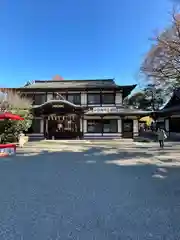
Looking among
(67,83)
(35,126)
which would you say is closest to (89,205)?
(35,126)

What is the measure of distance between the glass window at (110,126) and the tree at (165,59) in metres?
9.00

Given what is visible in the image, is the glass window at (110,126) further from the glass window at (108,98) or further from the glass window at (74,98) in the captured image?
the glass window at (74,98)

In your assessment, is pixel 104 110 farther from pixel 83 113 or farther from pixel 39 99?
pixel 39 99

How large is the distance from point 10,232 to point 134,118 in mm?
23375

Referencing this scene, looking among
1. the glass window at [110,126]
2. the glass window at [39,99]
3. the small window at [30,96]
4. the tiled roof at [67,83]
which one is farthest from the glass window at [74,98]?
the small window at [30,96]

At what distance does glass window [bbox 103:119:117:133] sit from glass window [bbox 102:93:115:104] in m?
2.51

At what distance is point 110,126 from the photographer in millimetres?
26062

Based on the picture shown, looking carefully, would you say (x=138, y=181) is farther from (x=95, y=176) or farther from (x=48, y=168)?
(x=48, y=168)

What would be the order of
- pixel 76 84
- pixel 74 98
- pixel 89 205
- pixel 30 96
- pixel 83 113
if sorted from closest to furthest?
pixel 89 205 → pixel 83 113 → pixel 74 98 → pixel 30 96 → pixel 76 84

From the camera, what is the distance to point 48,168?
8680 millimetres

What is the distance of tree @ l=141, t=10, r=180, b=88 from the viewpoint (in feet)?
48.6

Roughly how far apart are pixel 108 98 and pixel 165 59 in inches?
457

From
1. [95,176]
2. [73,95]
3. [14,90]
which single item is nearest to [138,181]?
[95,176]

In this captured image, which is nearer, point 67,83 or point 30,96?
point 30,96
